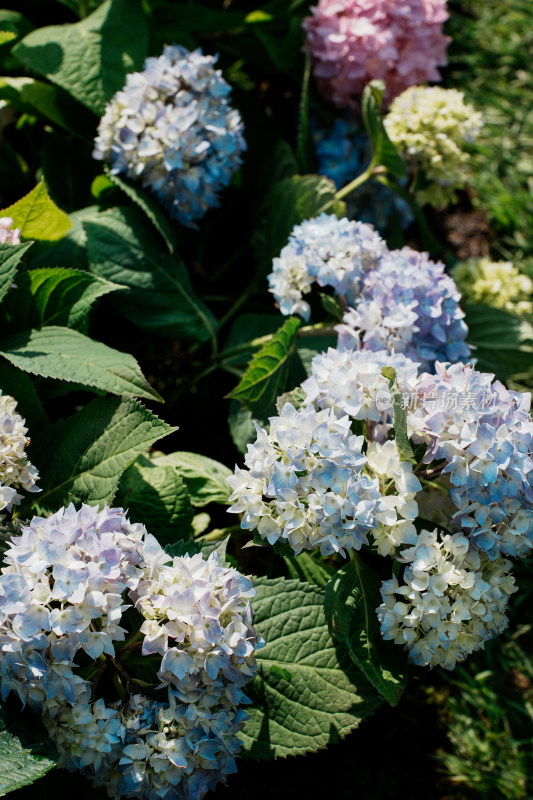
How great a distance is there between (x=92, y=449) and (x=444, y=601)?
2.34 feet

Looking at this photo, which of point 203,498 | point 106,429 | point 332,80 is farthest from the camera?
point 332,80

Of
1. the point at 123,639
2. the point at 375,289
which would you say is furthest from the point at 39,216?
the point at 123,639

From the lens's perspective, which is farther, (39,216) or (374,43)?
(374,43)

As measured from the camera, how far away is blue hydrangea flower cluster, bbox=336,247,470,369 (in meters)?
1.52

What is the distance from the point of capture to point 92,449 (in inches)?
56.8

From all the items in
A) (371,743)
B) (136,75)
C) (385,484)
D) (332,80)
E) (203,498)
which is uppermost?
(136,75)

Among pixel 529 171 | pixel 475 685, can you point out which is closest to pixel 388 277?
pixel 475 685

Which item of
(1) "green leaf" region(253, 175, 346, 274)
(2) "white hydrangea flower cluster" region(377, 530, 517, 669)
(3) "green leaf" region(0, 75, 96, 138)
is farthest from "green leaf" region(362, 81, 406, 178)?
(2) "white hydrangea flower cluster" region(377, 530, 517, 669)

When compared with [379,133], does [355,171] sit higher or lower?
lower

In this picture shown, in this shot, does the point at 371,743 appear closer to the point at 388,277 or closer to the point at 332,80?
the point at 388,277

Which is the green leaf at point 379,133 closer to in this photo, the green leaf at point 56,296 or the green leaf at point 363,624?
the green leaf at point 56,296

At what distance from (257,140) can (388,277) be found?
102cm

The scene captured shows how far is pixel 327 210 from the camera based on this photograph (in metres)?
1.93

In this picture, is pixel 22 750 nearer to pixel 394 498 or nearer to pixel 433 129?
pixel 394 498
